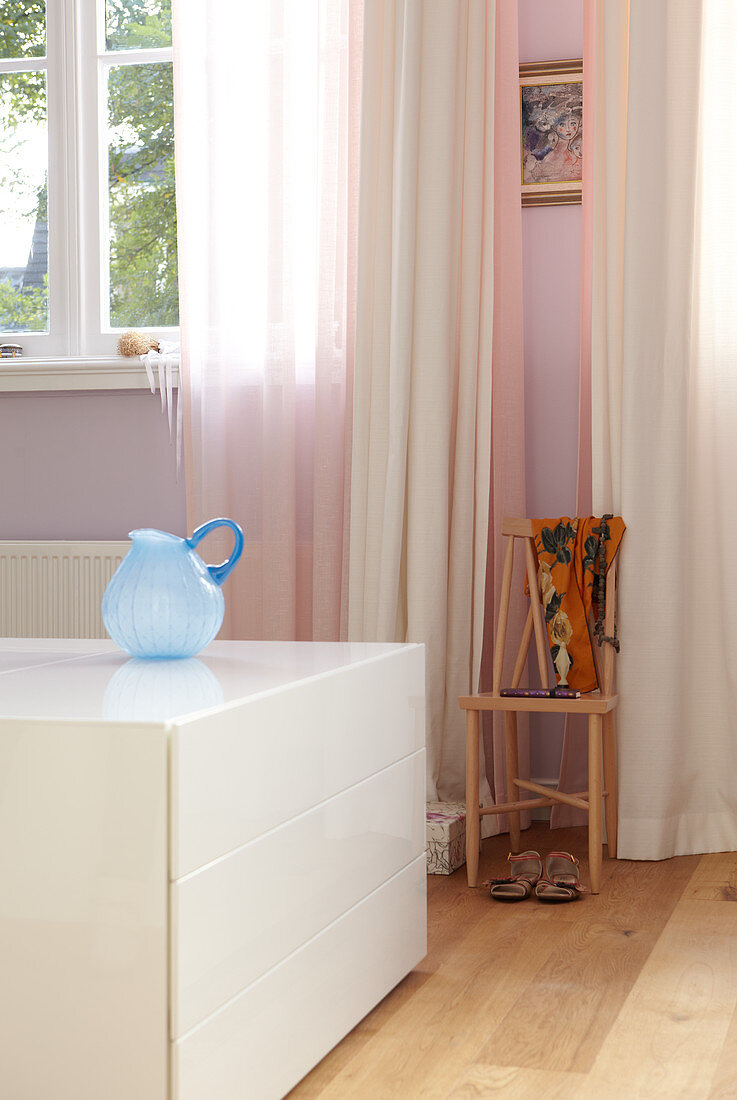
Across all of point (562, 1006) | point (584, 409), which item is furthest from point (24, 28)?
point (562, 1006)

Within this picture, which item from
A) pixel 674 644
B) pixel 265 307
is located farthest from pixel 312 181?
pixel 674 644

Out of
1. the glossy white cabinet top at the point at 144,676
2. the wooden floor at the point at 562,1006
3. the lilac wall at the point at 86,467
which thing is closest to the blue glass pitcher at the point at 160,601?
the glossy white cabinet top at the point at 144,676

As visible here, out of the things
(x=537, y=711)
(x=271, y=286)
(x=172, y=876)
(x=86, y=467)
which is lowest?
Result: (x=537, y=711)

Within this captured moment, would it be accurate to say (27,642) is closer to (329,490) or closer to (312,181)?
(329,490)

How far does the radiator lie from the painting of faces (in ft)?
4.96

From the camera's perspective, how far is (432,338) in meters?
2.97

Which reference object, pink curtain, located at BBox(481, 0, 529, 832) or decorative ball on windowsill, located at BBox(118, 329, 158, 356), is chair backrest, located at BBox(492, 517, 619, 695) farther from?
decorative ball on windowsill, located at BBox(118, 329, 158, 356)

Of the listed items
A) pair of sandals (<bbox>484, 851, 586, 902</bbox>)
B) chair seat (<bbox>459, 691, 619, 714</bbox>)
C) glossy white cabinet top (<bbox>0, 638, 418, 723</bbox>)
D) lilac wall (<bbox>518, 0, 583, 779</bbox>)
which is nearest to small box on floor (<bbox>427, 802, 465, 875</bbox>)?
pair of sandals (<bbox>484, 851, 586, 902</bbox>)

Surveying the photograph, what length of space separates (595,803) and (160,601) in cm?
128

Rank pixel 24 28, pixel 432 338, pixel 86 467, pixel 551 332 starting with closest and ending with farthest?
1. pixel 432 338
2. pixel 551 332
3. pixel 86 467
4. pixel 24 28

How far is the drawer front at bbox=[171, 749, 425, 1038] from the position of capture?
4.19 ft

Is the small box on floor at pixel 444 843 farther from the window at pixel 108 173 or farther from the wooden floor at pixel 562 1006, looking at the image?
the window at pixel 108 173

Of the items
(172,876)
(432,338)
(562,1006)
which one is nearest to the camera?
(172,876)

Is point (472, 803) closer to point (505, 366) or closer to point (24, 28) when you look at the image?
point (505, 366)
